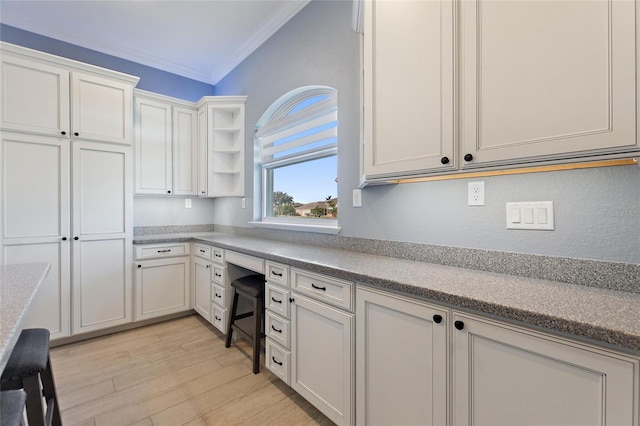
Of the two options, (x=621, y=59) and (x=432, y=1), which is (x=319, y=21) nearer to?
(x=432, y=1)

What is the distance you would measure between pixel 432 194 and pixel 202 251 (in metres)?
2.33

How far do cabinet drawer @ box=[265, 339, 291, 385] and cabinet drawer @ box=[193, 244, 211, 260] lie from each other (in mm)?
1240

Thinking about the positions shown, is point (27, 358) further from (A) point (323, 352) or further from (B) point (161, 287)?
(B) point (161, 287)

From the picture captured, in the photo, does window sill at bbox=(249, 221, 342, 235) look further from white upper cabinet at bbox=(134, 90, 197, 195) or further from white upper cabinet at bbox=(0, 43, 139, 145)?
white upper cabinet at bbox=(0, 43, 139, 145)

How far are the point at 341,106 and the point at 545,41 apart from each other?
4.32 ft

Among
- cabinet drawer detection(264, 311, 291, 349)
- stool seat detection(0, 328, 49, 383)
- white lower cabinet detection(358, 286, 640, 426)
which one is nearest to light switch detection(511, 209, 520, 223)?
white lower cabinet detection(358, 286, 640, 426)

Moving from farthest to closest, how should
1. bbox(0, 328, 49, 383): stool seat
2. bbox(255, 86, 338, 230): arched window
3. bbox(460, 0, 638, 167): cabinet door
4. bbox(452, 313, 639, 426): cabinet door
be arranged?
bbox(255, 86, 338, 230): arched window → bbox(0, 328, 49, 383): stool seat → bbox(460, 0, 638, 167): cabinet door → bbox(452, 313, 639, 426): cabinet door

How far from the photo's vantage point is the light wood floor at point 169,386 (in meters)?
1.68

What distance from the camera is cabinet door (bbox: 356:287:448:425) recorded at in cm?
109

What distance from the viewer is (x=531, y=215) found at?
126 centimetres

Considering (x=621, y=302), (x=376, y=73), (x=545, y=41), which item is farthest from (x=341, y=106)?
(x=621, y=302)

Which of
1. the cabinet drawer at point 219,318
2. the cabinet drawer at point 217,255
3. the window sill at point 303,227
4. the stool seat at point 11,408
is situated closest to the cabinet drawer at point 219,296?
the cabinet drawer at point 219,318

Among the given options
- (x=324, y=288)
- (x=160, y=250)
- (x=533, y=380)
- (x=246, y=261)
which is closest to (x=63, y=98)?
(x=160, y=250)

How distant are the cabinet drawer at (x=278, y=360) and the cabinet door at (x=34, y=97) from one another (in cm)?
251
